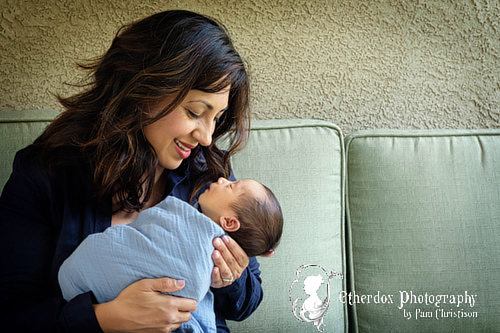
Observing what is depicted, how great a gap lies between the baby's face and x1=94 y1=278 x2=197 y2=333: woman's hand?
0.53ft

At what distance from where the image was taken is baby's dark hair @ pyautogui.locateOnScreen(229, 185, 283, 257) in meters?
0.81

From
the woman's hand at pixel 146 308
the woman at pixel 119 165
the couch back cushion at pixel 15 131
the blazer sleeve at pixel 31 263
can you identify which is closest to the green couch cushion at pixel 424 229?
the woman at pixel 119 165

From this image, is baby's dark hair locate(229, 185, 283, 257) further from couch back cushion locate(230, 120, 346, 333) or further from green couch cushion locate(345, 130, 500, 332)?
green couch cushion locate(345, 130, 500, 332)

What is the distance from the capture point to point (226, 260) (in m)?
0.80

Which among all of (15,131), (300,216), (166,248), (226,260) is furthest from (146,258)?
(15,131)

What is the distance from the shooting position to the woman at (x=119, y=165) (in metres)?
0.79

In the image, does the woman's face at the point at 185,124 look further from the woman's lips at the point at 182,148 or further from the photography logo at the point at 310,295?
the photography logo at the point at 310,295

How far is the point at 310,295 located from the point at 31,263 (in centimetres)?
69

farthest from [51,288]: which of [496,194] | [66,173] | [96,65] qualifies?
[496,194]

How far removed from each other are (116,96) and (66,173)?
0.20 metres

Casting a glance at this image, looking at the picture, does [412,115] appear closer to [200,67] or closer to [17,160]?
[200,67]

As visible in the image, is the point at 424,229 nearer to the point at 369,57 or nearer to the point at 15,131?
the point at 369,57

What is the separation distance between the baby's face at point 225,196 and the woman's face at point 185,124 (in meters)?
0.11

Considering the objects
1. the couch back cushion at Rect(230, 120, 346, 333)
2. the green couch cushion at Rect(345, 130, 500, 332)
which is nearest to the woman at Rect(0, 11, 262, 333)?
the couch back cushion at Rect(230, 120, 346, 333)
